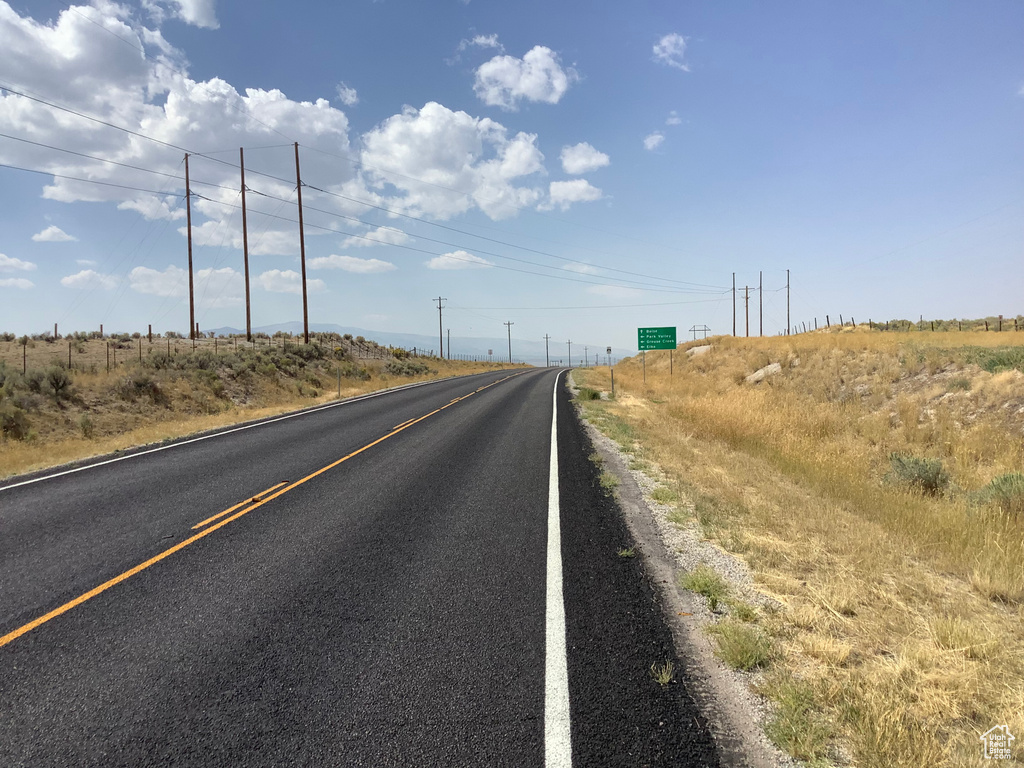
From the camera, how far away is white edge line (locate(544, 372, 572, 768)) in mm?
2676

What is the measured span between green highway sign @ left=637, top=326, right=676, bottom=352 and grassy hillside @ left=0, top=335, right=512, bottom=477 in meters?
17.0

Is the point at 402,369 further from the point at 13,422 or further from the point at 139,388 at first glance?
the point at 13,422

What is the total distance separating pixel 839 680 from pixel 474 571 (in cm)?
299

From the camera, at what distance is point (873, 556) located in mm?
5086

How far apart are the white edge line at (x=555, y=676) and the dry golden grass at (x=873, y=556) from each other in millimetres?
1181

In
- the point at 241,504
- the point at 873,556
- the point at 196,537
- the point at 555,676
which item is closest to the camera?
the point at 555,676

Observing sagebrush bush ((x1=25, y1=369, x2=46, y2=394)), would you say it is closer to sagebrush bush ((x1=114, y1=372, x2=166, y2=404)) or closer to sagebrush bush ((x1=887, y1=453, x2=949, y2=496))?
sagebrush bush ((x1=114, y1=372, x2=166, y2=404))

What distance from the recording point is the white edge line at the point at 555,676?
2.68 meters

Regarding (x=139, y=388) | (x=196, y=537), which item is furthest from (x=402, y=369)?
(x=196, y=537)

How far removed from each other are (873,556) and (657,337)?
2619 centimetres

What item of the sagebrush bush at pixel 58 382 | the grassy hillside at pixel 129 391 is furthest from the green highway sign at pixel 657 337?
the sagebrush bush at pixel 58 382

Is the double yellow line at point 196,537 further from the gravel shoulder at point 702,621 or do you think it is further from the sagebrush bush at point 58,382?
the sagebrush bush at point 58,382

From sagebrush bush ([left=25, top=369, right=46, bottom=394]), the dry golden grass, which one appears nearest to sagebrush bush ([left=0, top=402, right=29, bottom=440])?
sagebrush bush ([left=25, top=369, right=46, bottom=394])

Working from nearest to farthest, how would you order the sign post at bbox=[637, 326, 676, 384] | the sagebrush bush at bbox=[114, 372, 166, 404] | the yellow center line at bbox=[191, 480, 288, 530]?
the yellow center line at bbox=[191, 480, 288, 530] → the sagebrush bush at bbox=[114, 372, 166, 404] → the sign post at bbox=[637, 326, 676, 384]
